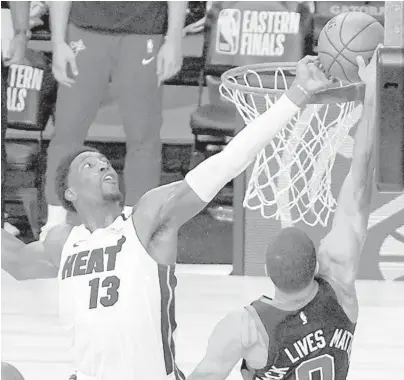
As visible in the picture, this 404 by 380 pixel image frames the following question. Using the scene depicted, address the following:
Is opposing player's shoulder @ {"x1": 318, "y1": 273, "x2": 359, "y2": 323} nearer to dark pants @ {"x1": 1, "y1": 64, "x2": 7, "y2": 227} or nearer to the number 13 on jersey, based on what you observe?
the number 13 on jersey

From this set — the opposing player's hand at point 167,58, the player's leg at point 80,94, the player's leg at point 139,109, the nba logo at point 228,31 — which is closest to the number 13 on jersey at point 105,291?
the player's leg at point 139,109

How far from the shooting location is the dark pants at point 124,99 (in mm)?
6734

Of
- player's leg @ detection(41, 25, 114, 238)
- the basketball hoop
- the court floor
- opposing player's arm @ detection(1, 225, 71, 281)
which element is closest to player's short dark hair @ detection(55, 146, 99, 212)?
opposing player's arm @ detection(1, 225, 71, 281)

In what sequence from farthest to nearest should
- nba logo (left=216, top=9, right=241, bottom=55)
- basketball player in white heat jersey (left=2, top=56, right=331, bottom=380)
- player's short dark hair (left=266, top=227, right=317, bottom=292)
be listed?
1. nba logo (left=216, top=9, right=241, bottom=55)
2. basketball player in white heat jersey (left=2, top=56, right=331, bottom=380)
3. player's short dark hair (left=266, top=227, right=317, bottom=292)

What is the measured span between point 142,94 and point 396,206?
1.87 metres

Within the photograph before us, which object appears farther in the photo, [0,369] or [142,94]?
[142,94]

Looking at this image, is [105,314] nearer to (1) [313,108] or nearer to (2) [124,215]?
(2) [124,215]

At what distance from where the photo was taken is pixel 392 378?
502 centimetres

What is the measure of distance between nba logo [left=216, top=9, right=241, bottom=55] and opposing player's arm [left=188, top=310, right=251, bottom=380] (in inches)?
175

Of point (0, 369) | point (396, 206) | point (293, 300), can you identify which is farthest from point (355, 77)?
point (396, 206)

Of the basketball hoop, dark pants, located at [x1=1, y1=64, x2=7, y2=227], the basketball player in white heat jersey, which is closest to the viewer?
the basketball player in white heat jersey

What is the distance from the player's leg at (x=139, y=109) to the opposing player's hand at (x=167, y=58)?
0.14 ft

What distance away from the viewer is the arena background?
21.2ft

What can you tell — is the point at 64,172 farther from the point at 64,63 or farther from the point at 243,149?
the point at 64,63
